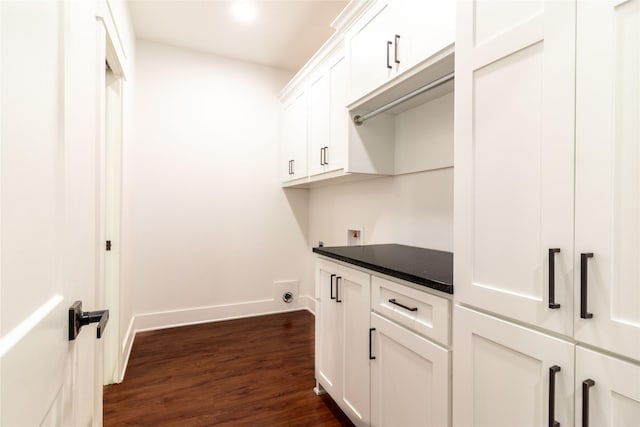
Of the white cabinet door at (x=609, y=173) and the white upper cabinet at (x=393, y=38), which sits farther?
the white upper cabinet at (x=393, y=38)

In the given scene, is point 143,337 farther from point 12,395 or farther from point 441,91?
point 441,91

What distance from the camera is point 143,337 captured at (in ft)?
9.30

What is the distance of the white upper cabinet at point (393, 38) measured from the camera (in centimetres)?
135

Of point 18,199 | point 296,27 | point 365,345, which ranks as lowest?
point 365,345

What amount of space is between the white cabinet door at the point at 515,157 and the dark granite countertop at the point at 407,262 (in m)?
0.13

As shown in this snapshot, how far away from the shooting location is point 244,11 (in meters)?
2.49

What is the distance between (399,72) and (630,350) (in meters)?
1.39

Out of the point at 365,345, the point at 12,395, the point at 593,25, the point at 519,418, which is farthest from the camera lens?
the point at 365,345

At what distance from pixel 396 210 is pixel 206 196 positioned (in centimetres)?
197

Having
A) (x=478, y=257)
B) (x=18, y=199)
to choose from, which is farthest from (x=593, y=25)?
(x=18, y=199)

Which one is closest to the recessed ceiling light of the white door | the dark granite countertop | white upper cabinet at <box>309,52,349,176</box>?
white upper cabinet at <box>309,52,349,176</box>

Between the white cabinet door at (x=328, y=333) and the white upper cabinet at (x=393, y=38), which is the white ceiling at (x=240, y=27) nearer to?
the white upper cabinet at (x=393, y=38)

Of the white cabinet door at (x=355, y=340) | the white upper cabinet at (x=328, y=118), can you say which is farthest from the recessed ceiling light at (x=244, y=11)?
the white cabinet door at (x=355, y=340)

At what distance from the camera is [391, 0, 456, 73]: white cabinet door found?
1.31 meters
